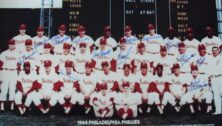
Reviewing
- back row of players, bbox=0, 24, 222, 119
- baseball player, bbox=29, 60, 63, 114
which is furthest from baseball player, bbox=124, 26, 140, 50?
baseball player, bbox=29, 60, 63, 114

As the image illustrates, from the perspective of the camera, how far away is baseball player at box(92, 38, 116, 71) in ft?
9.19

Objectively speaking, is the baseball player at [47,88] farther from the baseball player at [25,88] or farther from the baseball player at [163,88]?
the baseball player at [163,88]

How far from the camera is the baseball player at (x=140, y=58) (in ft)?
9.23

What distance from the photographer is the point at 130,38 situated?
9.34 feet

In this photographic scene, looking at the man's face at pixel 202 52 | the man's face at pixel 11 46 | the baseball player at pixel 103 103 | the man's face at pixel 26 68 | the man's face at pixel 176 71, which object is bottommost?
the baseball player at pixel 103 103

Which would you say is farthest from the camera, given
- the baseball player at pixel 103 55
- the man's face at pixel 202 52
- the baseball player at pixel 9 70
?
the man's face at pixel 202 52

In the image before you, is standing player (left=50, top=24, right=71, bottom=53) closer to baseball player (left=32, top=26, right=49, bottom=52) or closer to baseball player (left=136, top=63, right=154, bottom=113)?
baseball player (left=32, top=26, right=49, bottom=52)

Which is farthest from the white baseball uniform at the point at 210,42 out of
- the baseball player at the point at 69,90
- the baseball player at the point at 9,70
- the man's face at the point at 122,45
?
the baseball player at the point at 9,70

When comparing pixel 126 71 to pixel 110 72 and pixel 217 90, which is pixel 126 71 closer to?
pixel 110 72

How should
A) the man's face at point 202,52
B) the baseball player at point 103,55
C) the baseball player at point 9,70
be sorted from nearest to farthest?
1. the baseball player at point 9,70
2. the baseball player at point 103,55
3. the man's face at point 202,52

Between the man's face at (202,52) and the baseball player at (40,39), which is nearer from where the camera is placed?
the baseball player at (40,39)

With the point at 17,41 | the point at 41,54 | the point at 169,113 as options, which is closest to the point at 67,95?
the point at 41,54

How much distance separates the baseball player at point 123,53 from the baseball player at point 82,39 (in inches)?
8.0

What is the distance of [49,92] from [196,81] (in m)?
1.11
